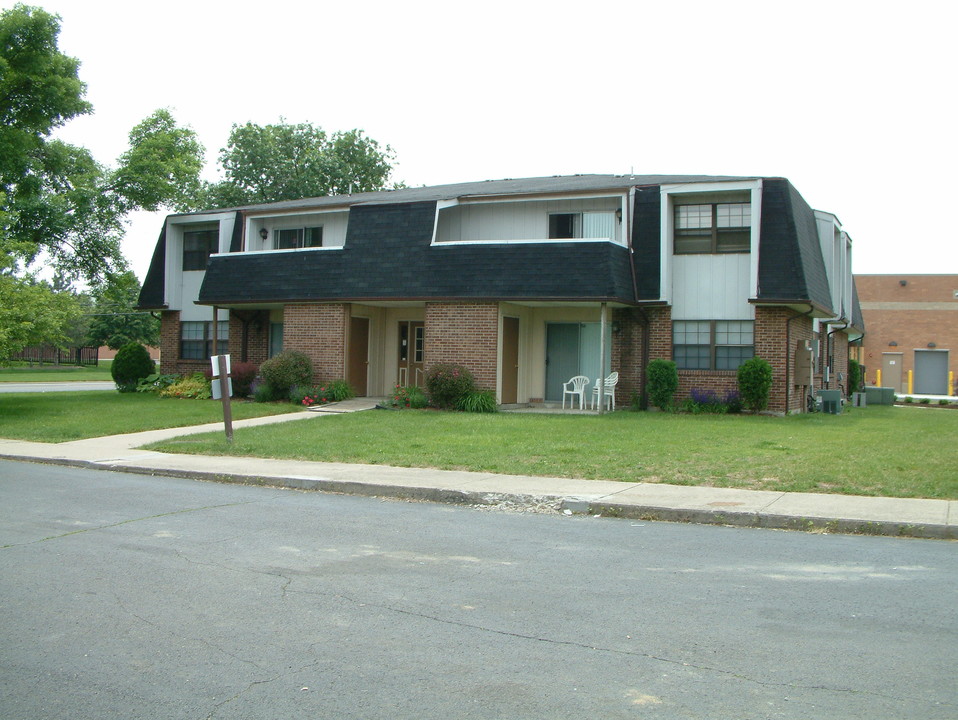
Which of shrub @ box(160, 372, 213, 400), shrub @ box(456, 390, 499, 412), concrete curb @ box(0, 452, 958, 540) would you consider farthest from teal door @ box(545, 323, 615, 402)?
concrete curb @ box(0, 452, 958, 540)

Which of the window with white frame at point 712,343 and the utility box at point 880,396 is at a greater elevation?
the window with white frame at point 712,343

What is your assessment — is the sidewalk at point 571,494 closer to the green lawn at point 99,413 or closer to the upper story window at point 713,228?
the green lawn at point 99,413

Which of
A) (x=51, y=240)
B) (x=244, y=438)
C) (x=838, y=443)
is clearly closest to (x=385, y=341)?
(x=244, y=438)

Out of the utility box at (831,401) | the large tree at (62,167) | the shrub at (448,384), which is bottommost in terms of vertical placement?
the utility box at (831,401)

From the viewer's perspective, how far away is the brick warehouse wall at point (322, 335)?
24.8 meters

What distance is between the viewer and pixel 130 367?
30.0 metres

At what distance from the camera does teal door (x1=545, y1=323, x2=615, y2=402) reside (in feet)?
79.4

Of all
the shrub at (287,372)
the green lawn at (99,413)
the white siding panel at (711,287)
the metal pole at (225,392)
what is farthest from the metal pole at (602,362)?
the metal pole at (225,392)

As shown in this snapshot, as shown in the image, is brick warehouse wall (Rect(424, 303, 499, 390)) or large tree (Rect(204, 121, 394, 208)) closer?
brick warehouse wall (Rect(424, 303, 499, 390))

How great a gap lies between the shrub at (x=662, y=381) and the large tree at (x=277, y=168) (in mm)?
28958

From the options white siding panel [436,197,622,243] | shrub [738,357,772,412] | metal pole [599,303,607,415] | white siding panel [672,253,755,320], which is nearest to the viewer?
metal pole [599,303,607,415]

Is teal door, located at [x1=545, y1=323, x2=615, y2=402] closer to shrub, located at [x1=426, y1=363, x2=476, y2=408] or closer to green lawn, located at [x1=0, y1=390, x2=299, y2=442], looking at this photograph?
shrub, located at [x1=426, y1=363, x2=476, y2=408]

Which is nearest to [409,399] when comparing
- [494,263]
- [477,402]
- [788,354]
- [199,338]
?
[477,402]

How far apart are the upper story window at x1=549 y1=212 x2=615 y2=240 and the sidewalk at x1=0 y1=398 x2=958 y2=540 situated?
1204 cm
